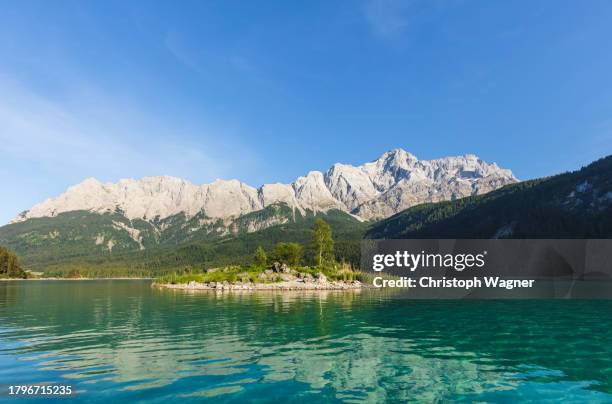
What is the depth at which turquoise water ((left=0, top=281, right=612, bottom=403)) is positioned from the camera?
827 inches

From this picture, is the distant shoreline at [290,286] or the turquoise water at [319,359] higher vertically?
the turquoise water at [319,359]

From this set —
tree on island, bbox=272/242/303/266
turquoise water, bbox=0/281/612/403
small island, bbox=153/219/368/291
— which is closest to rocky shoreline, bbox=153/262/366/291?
small island, bbox=153/219/368/291

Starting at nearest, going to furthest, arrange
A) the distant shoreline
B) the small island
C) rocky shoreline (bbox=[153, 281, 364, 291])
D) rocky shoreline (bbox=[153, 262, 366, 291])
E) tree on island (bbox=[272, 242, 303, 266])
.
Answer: the distant shoreline → rocky shoreline (bbox=[153, 281, 364, 291]) → rocky shoreline (bbox=[153, 262, 366, 291]) → the small island → tree on island (bbox=[272, 242, 303, 266])

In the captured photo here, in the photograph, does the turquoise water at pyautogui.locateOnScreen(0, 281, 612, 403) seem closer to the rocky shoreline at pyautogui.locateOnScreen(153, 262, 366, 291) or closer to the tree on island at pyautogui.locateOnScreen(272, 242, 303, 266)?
the rocky shoreline at pyautogui.locateOnScreen(153, 262, 366, 291)

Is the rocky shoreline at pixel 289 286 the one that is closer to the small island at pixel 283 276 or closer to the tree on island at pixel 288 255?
the small island at pixel 283 276

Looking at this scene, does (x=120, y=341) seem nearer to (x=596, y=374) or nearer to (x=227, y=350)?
(x=227, y=350)

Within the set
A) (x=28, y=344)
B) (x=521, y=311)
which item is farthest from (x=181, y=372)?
(x=521, y=311)

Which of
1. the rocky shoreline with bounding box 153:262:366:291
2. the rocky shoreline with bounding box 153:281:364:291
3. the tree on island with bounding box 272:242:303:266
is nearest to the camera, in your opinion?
the rocky shoreline with bounding box 153:281:364:291

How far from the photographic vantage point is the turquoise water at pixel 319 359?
827 inches

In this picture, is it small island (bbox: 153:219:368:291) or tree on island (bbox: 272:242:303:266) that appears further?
tree on island (bbox: 272:242:303:266)


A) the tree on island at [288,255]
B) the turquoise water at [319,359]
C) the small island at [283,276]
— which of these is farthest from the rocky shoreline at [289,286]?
the turquoise water at [319,359]

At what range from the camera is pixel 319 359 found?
2867 centimetres

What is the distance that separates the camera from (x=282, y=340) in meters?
37.1

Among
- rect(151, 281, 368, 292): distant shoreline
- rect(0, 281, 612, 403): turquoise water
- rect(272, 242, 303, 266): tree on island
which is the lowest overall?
rect(151, 281, 368, 292): distant shoreline
